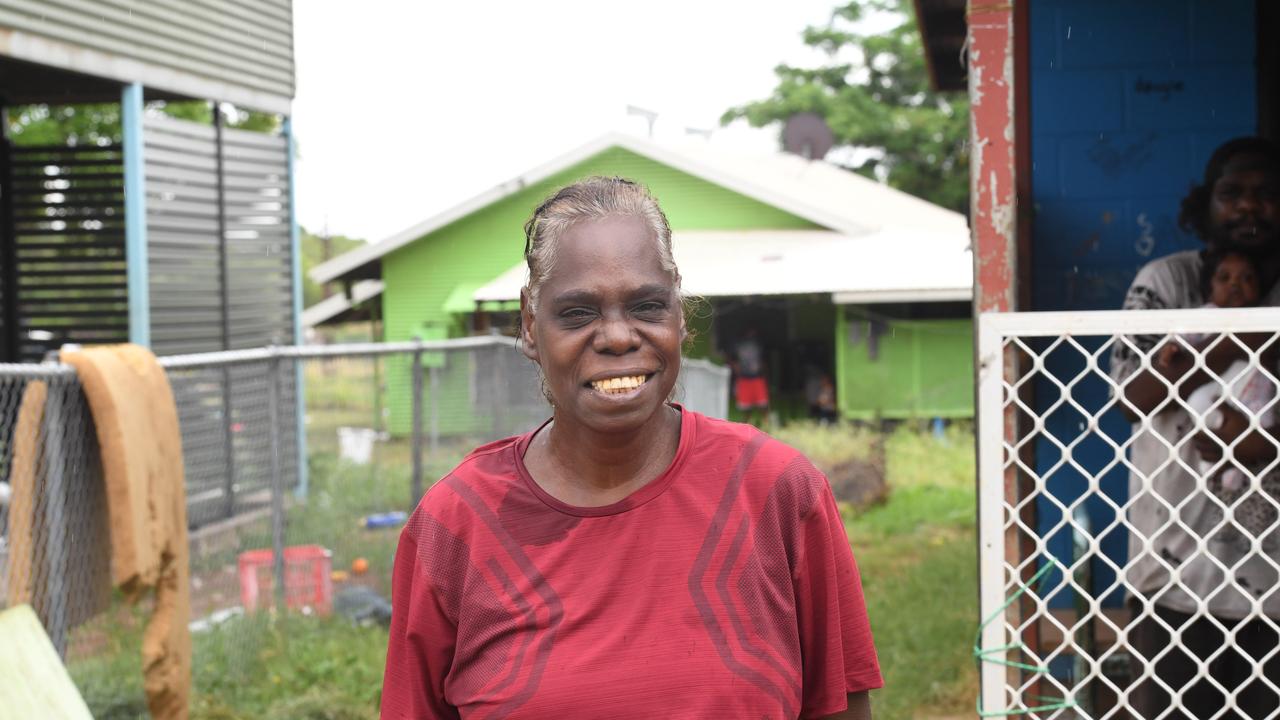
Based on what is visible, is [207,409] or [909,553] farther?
[909,553]

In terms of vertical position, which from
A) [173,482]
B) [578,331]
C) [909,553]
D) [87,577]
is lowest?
[909,553]

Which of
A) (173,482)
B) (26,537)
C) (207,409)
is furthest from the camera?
(207,409)

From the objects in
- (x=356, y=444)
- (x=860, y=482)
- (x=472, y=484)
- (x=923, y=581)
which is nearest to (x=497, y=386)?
(x=356, y=444)

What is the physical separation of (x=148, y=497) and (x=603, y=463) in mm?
3795

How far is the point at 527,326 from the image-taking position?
90.6 inches

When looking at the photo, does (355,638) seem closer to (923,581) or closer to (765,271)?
(923,581)

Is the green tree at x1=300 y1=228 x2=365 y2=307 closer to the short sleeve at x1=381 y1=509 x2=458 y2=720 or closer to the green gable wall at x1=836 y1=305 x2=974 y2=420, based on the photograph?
the green gable wall at x1=836 y1=305 x2=974 y2=420

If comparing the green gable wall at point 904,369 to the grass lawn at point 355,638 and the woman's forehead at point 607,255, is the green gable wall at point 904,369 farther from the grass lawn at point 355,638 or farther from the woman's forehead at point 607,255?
the woman's forehead at point 607,255

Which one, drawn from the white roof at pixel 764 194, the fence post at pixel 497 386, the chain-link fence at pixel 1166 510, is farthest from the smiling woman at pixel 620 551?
the white roof at pixel 764 194

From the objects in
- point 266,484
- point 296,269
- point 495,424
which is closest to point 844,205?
point 296,269

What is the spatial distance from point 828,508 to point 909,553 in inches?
369

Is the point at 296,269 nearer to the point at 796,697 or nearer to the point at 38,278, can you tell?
the point at 38,278

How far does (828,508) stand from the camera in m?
2.10

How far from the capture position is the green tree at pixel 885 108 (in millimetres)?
38312
